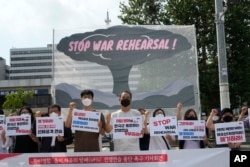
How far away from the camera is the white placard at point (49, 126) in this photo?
6.36 meters

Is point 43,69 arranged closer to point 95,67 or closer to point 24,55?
point 24,55

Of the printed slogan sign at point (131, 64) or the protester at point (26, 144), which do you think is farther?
Result: the printed slogan sign at point (131, 64)

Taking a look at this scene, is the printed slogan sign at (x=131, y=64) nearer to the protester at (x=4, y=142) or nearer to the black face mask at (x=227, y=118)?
the protester at (x=4, y=142)

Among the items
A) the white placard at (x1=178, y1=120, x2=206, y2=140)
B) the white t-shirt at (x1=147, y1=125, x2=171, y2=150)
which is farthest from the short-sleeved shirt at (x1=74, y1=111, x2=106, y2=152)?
the white placard at (x1=178, y1=120, x2=206, y2=140)

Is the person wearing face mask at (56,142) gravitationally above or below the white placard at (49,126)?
below

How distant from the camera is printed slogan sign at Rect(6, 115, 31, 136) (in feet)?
21.8

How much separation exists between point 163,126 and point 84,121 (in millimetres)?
1173

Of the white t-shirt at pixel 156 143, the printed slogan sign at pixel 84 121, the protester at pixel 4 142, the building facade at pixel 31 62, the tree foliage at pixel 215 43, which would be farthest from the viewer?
the building facade at pixel 31 62

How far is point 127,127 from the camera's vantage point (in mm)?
6410

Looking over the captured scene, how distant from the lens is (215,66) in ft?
64.5

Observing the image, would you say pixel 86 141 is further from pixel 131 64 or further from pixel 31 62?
pixel 31 62

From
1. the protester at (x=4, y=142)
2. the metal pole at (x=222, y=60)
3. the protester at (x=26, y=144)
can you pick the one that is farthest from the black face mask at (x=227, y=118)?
the metal pole at (x=222, y=60)

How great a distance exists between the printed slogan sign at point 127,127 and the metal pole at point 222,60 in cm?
619

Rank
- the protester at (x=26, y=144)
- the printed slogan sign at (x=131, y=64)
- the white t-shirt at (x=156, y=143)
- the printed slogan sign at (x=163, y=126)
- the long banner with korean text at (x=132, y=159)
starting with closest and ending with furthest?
the long banner with korean text at (x=132, y=159) → the printed slogan sign at (x=163, y=126) → the protester at (x=26, y=144) → the white t-shirt at (x=156, y=143) → the printed slogan sign at (x=131, y=64)
